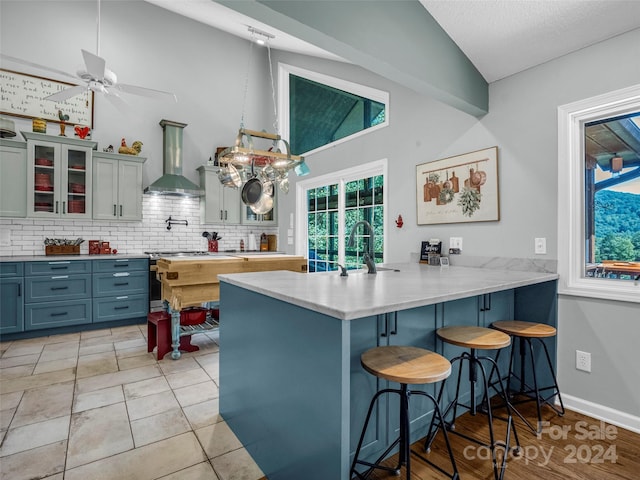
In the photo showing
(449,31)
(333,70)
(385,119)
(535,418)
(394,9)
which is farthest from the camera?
(333,70)

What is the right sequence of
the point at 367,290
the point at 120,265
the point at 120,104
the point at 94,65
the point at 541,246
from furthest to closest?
the point at 120,104
the point at 120,265
the point at 94,65
the point at 541,246
the point at 367,290

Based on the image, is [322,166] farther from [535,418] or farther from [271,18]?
[535,418]

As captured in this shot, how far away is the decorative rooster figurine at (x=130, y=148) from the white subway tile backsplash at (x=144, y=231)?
69cm

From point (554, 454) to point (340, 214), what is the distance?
10.8ft

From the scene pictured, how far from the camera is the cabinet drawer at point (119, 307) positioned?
4180 millimetres

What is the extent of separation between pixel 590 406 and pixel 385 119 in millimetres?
3132

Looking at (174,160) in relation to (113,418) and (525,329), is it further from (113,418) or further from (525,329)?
(525,329)

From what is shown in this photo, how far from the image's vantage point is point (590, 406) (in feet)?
7.27

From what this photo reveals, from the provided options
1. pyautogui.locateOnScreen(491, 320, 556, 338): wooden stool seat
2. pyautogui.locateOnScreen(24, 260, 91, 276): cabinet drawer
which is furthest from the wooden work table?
pyautogui.locateOnScreen(491, 320, 556, 338): wooden stool seat

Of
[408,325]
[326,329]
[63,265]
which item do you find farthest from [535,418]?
[63,265]

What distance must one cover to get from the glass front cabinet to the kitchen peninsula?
11.1ft

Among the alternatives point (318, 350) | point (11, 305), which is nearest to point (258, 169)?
point (318, 350)

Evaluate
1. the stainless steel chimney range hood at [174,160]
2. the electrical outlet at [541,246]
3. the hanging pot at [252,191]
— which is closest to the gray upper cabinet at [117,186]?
the stainless steel chimney range hood at [174,160]

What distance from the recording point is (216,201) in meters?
5.45
